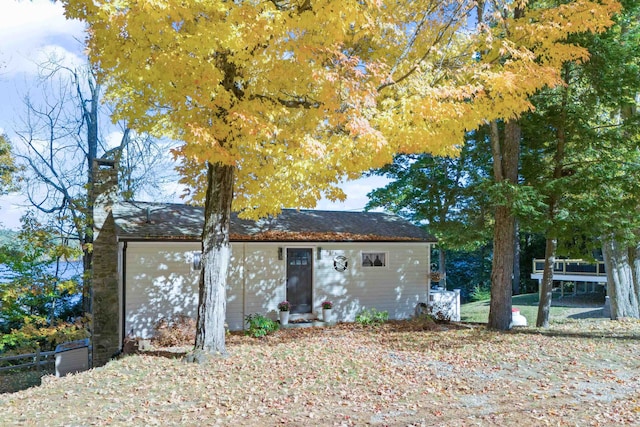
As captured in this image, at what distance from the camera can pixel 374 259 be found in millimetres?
14047

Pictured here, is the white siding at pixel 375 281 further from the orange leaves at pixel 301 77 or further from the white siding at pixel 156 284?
the orange leaves at pixel 301 77

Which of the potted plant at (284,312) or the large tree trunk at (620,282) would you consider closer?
the potted plant at (284,312)

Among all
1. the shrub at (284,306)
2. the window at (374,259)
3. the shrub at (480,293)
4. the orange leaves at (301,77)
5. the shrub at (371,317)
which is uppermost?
the orange leaves at (301,77)

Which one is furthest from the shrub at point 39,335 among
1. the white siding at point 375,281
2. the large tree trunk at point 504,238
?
the large tree trunk at point 504,238

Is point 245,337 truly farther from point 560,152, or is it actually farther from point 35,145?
point 35,145

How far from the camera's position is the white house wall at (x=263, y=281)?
11.2 metres

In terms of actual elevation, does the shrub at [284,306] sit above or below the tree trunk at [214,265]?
below

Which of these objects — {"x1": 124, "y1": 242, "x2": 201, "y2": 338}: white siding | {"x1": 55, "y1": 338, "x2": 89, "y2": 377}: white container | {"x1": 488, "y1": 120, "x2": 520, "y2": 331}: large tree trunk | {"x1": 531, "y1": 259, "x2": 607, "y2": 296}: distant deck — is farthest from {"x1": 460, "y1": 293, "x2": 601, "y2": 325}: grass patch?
{"x1": 55, "y1": 338, "x2": 89, "y2": 377}: white container

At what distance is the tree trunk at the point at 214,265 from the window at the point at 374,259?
6.25 metres

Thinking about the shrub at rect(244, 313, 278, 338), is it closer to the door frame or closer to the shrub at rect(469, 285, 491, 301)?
the door frame

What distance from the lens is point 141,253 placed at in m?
11.2

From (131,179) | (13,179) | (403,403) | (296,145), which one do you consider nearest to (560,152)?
(296,145)

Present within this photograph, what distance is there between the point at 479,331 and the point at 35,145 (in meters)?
17.4

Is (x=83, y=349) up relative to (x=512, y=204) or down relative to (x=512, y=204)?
down
